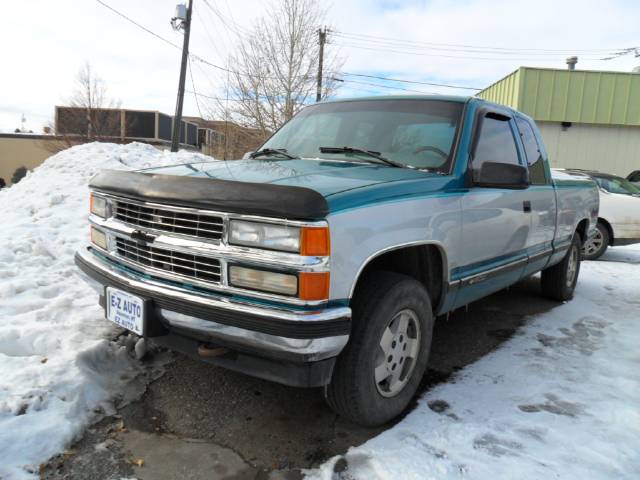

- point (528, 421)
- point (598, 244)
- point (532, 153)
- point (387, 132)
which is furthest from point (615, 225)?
point (528, 421)

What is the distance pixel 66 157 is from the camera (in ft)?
32.9

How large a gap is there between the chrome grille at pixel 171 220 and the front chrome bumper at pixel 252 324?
0.27 metres

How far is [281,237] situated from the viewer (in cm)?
211

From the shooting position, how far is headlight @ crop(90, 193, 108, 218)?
2.95 meters

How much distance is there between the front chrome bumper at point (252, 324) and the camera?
6.88 ft

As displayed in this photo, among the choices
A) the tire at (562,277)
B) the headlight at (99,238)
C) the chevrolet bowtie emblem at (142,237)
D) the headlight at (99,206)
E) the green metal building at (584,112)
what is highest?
the green metal building at (584,112)

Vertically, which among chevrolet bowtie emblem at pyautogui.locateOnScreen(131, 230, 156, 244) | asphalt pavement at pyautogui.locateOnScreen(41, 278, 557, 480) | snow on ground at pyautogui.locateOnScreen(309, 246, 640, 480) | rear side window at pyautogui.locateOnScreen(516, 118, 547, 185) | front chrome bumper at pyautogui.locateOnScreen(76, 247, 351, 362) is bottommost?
asphalt pavement at pyautogui.locateOnScreen(41, 278, 557, 480)

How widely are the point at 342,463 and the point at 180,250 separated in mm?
1247

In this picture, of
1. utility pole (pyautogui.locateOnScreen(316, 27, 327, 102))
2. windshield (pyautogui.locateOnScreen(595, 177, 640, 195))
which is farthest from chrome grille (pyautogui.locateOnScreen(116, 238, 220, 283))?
utility pole (pyautogui.locateOnScreen(316, 27, 327, 102))

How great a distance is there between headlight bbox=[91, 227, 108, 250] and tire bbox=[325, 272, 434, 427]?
1.55 metres

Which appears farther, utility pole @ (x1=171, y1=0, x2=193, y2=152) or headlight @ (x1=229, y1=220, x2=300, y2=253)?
utility pole @ (x1=171, y1=0, x2=193, y2=152)

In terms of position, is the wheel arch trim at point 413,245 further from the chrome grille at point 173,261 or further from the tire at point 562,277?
the tire at point 562,277

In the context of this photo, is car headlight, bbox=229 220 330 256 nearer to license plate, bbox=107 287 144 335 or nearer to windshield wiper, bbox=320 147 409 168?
license plate, bbox=107 287 144 335

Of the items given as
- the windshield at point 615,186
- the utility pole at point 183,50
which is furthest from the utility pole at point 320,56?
the windshield at point 615,186
